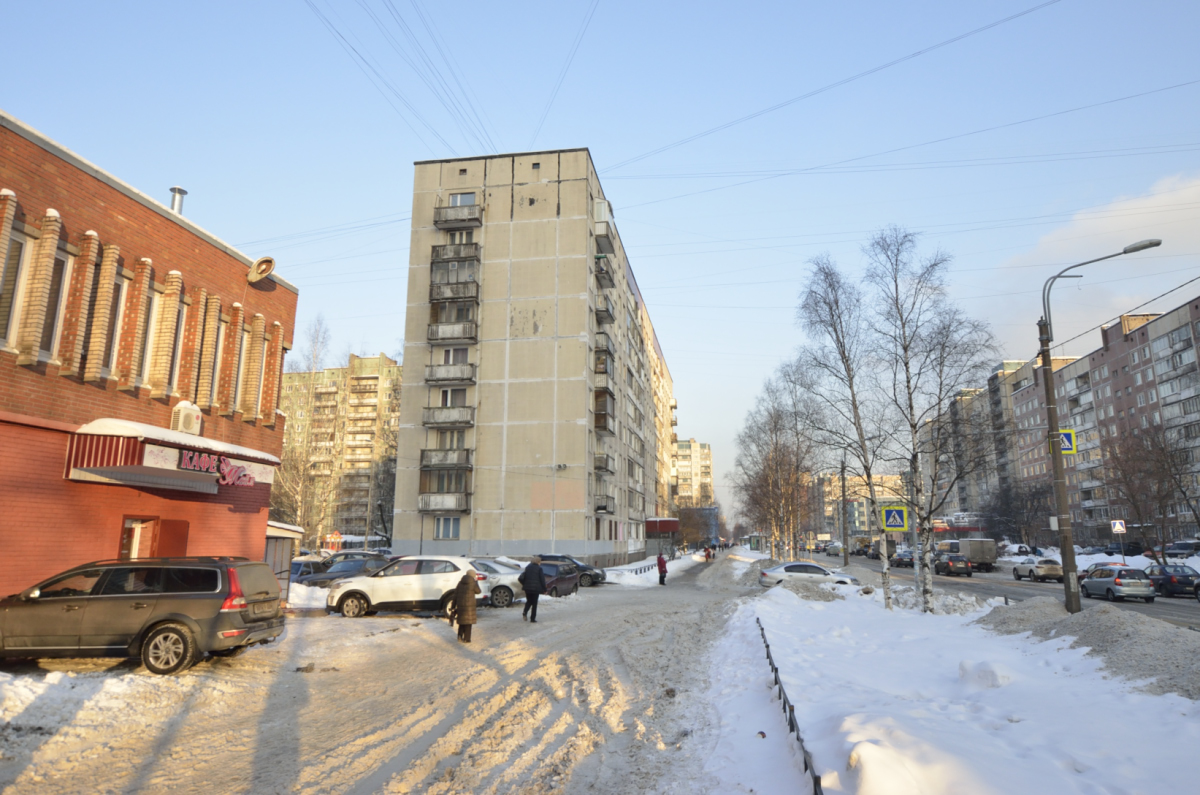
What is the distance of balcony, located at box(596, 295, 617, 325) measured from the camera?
173ft

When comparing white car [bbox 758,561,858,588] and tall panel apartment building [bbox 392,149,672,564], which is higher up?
tall panel apartment building [bbox 392,149,672,564]

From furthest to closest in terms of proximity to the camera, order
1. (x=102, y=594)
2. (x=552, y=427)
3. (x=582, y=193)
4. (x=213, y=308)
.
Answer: (x=582, y=193) → (x=552, y=427) → (x=213, y=308) → (x=102, y=594)

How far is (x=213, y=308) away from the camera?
1738 cm

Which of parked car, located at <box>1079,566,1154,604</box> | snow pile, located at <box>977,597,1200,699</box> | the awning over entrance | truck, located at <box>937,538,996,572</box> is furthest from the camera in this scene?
truck, located at <box>937,538,996,572</box>

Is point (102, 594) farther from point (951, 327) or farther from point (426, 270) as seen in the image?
point (426, 270)

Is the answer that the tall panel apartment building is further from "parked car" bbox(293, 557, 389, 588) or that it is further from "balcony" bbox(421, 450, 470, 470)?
"parked car" bbox(293, 557, 389, 588)

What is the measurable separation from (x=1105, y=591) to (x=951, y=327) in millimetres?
15936

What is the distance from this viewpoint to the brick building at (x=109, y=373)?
12.5 m

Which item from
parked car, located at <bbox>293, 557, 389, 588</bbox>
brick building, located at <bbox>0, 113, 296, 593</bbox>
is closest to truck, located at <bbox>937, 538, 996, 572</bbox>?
parked car, located at <bbox>293, 557, 389, 588</bbox>

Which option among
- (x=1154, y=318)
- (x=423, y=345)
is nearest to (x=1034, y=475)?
(x=1154, y=318)

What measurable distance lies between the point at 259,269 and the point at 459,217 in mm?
31520

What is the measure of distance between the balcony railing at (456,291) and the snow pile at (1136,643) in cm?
3968

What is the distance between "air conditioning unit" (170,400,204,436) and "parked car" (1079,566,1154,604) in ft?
105

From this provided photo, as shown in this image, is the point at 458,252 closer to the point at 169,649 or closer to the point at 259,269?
the point at 259,269
